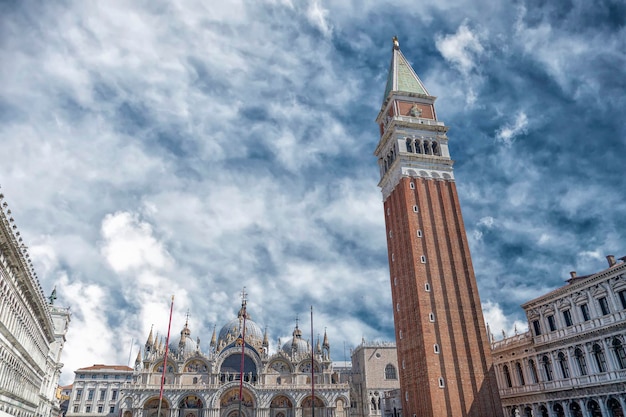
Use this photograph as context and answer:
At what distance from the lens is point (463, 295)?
45219 millimetres

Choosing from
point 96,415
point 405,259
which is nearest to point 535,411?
point 405,259

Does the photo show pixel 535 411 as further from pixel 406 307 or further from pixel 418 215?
pixel 418 215

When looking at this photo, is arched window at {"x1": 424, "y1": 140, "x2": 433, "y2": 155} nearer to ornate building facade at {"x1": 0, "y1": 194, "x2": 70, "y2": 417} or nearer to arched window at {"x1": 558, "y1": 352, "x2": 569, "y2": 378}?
arched window at {"x1": 558, "y1": 352, "x2": 569, "y2": 378}

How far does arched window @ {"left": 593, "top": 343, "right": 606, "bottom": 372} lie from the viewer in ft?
111

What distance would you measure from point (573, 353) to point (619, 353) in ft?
14.1

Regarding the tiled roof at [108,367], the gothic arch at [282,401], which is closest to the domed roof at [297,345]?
the gothic arch at [282,401]

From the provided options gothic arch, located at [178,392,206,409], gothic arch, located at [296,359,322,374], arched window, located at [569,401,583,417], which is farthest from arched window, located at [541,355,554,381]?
gothic arch, located at [178,392,206,409]

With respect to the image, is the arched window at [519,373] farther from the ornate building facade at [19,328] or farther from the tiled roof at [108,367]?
the tiled roof at [108,367]

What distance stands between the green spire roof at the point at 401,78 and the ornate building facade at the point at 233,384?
35817 millimetres

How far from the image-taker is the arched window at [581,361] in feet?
117

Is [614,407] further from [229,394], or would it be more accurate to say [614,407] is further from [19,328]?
[229,394]

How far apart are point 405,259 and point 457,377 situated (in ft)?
41.1

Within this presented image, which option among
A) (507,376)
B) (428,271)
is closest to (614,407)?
(507,376)

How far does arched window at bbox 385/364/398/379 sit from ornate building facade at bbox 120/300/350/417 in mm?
7858
